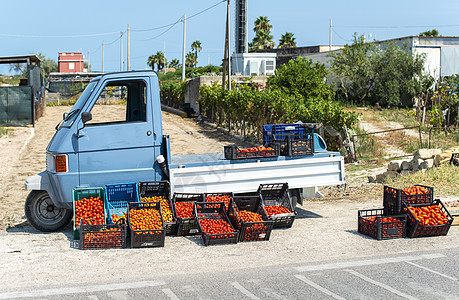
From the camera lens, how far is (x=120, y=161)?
929 cm

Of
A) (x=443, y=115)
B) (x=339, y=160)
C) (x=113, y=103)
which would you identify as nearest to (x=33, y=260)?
(x=113, y=103)

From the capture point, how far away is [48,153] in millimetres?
9375

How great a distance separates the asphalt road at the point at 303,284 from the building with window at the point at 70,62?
3213 inches

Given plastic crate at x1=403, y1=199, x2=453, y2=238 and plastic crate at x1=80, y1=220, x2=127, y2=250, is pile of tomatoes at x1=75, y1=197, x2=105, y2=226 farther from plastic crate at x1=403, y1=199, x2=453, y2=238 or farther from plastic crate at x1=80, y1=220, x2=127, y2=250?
plastic crate at x1=403, y1=199, x2=453, y2=238

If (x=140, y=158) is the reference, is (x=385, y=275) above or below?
below

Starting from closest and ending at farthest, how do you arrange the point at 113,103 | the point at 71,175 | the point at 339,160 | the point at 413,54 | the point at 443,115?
1. the point at 71,175
2. the point at 339,160
3. the point at 113,103
4. the point at 443,115
5. the point at 413,54

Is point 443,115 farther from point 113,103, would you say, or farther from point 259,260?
point 259,260

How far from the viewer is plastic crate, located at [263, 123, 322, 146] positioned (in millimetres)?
10641

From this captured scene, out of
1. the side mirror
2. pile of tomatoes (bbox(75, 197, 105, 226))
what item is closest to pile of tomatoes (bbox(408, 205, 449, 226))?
pile of tomatoes (bbox(75, 197, 105, 226))

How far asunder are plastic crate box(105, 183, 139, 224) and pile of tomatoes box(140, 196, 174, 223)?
0.68 ft

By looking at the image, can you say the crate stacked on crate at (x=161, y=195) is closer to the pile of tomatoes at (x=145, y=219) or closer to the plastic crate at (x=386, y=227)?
the pile of tomatoes at (x=145, y=219)

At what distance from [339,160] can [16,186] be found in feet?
29.4

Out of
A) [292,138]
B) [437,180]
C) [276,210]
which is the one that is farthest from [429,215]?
[437,180]

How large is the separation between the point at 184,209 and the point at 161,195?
0.58 meters
